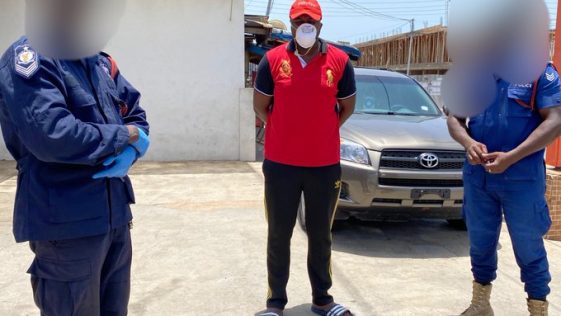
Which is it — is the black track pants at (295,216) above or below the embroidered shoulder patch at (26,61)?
below

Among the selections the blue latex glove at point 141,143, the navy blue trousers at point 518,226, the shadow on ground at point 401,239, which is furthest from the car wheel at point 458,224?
the blue latex glove at point 141,143

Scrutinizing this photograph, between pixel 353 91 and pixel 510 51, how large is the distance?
0.95 metres

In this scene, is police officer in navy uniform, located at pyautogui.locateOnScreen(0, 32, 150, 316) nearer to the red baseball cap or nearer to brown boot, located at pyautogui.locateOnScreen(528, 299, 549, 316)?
the red baseball cap

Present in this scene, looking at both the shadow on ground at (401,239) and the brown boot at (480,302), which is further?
the shadow on ground at (401,239)

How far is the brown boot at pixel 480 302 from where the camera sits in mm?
3219

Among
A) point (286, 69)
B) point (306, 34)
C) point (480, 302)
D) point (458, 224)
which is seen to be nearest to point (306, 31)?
point (306, 34)

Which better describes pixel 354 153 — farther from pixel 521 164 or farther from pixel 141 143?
pixel 141 143

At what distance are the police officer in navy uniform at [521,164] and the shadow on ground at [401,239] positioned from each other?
5.43 feet

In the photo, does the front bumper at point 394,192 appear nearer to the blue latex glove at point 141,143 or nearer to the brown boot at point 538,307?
the brown boot at point 538,307

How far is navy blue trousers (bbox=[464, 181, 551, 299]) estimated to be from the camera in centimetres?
291

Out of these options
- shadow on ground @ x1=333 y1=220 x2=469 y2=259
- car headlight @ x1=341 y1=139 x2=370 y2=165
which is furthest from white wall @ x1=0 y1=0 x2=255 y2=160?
car headlight @ x1=341 y1=139 x2=370 y2=165

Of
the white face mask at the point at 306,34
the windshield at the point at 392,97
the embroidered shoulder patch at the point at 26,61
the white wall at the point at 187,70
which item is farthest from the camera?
the white wall at the point at 187,70

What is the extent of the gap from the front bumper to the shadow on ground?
1.17ft

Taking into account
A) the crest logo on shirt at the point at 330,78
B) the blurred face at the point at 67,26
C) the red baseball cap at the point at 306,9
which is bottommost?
the crest logo on shirt at the point at 330,78
